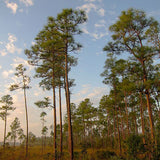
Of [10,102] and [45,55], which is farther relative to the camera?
[10,102]

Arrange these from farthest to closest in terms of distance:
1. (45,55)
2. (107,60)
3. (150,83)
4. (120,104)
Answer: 1. (120,104)
2. (107,60)
3. (45,55)
4. (150,83)

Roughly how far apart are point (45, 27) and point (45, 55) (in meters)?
2.30

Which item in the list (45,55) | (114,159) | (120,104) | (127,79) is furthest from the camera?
(120,104)

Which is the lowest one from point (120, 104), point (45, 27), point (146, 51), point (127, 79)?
point (120, 104)

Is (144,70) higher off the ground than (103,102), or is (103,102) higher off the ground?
(144,70)

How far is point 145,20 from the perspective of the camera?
12.1 m

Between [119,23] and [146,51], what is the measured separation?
331cm

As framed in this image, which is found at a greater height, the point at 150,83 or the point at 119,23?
the point at 119,23

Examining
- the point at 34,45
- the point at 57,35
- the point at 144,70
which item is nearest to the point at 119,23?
the point at 144,70

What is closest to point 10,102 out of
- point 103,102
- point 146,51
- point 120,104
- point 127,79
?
point 103,102

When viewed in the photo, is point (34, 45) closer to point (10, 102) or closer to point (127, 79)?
point (127, 79)

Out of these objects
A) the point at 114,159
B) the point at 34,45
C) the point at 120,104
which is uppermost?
the point at 34,45

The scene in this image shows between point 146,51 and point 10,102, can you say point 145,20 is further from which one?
point 10,102

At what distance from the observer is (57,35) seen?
478 inches
